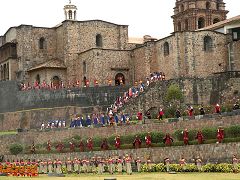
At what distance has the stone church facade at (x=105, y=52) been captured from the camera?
189 feet

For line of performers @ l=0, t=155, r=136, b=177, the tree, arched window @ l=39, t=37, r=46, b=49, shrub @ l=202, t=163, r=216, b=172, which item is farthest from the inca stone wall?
shrub @ l=202, t=163, r=216, b=172

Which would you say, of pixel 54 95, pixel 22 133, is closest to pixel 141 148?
pixel 22 133

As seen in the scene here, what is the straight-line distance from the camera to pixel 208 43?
2302 inches

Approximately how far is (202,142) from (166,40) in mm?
25695

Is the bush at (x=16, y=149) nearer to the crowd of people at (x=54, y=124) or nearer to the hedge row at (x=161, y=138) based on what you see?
the hedge row at (x=161, y=138)

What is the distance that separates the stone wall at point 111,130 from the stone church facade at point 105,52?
13.8 meters

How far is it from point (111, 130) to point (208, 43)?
60.9ft

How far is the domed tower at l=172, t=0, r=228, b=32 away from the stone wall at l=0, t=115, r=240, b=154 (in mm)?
32987

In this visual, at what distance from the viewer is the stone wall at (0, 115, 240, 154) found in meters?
37.1

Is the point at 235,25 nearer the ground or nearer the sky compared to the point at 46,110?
nearer the sky

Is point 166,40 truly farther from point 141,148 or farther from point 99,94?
point 141,148

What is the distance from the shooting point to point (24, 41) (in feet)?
216

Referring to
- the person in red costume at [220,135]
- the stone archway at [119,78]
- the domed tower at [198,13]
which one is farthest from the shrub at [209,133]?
the domed tower at [198,13]

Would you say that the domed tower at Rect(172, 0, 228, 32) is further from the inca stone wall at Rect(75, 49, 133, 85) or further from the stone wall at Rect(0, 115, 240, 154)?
the stone wall at Rect(0, 115, 240, 154)
